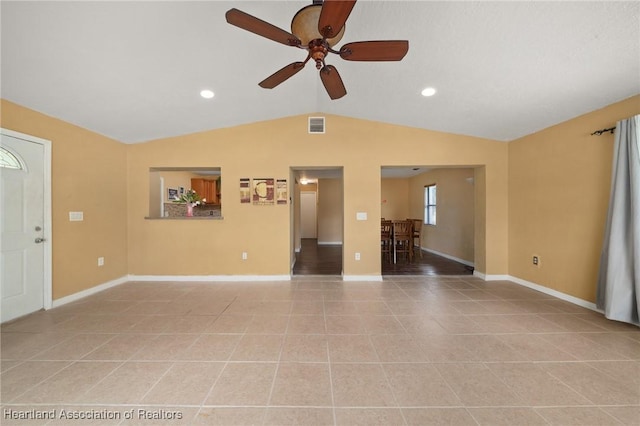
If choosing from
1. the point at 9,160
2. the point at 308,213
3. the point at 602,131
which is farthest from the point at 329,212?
the point at 9,160

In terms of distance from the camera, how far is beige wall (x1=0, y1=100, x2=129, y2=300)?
3012mm

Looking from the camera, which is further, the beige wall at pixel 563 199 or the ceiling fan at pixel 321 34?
the beige wall at pixel 563 199

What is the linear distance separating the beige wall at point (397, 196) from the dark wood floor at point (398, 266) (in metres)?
2.71

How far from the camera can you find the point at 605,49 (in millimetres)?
2000

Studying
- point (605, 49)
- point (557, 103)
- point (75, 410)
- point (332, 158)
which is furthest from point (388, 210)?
point (75, 410)

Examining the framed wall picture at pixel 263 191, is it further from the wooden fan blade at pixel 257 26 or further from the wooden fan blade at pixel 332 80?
the wooden fan blade at pixel 257 26

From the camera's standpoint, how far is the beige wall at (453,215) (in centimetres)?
547

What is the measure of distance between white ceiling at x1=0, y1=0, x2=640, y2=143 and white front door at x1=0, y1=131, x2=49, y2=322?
23.0 inches

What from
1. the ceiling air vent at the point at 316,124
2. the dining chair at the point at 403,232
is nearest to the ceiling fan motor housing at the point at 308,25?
the ceiling air vent at the point at 316,124

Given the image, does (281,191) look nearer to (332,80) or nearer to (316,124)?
(316,124)

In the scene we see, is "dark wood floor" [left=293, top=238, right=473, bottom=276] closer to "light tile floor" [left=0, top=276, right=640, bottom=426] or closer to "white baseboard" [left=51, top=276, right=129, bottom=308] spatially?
"light tile floor" [left=0, top=276, right=640, bottom=426]

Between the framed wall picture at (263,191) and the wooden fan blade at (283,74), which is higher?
the wooden fan blade at (283,74)

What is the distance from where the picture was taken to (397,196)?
355 inches

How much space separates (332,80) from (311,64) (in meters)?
1.08
